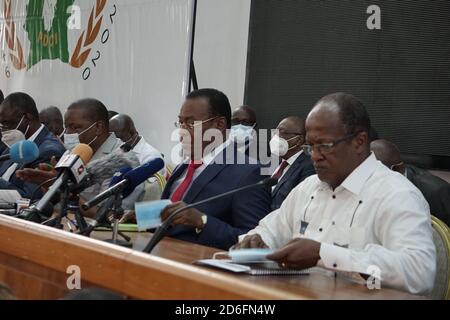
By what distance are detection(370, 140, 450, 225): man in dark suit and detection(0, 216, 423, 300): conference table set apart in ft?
5.74

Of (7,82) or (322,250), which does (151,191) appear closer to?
(322,250)

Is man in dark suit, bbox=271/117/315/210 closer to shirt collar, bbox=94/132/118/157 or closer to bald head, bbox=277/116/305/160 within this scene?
bald head, bbox=277/116/305/160

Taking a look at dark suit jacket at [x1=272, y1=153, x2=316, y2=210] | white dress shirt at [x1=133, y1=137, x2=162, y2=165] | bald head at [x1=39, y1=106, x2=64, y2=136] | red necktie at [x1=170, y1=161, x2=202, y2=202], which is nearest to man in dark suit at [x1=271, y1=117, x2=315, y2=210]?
dark suit jacket at [x1=272, y1=153, x2=316, y2=210]

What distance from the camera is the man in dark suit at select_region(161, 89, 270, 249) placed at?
2.96 metres

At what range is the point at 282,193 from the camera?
14.8 feet

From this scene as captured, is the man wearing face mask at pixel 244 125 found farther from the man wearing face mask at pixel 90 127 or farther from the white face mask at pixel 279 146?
the man wearing face mask at pixel 90 127

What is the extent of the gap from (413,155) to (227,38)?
2227mm

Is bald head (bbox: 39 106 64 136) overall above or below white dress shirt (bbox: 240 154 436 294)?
below

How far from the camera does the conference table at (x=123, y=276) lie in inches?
59.3

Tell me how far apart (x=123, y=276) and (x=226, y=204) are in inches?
56.9

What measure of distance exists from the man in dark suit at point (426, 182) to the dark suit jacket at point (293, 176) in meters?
0.59

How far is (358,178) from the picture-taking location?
2539 millimetres

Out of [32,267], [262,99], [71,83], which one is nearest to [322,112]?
[32,267]

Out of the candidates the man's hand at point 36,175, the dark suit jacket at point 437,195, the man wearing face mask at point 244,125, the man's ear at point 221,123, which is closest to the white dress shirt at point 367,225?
the man's ear at point 221,123
